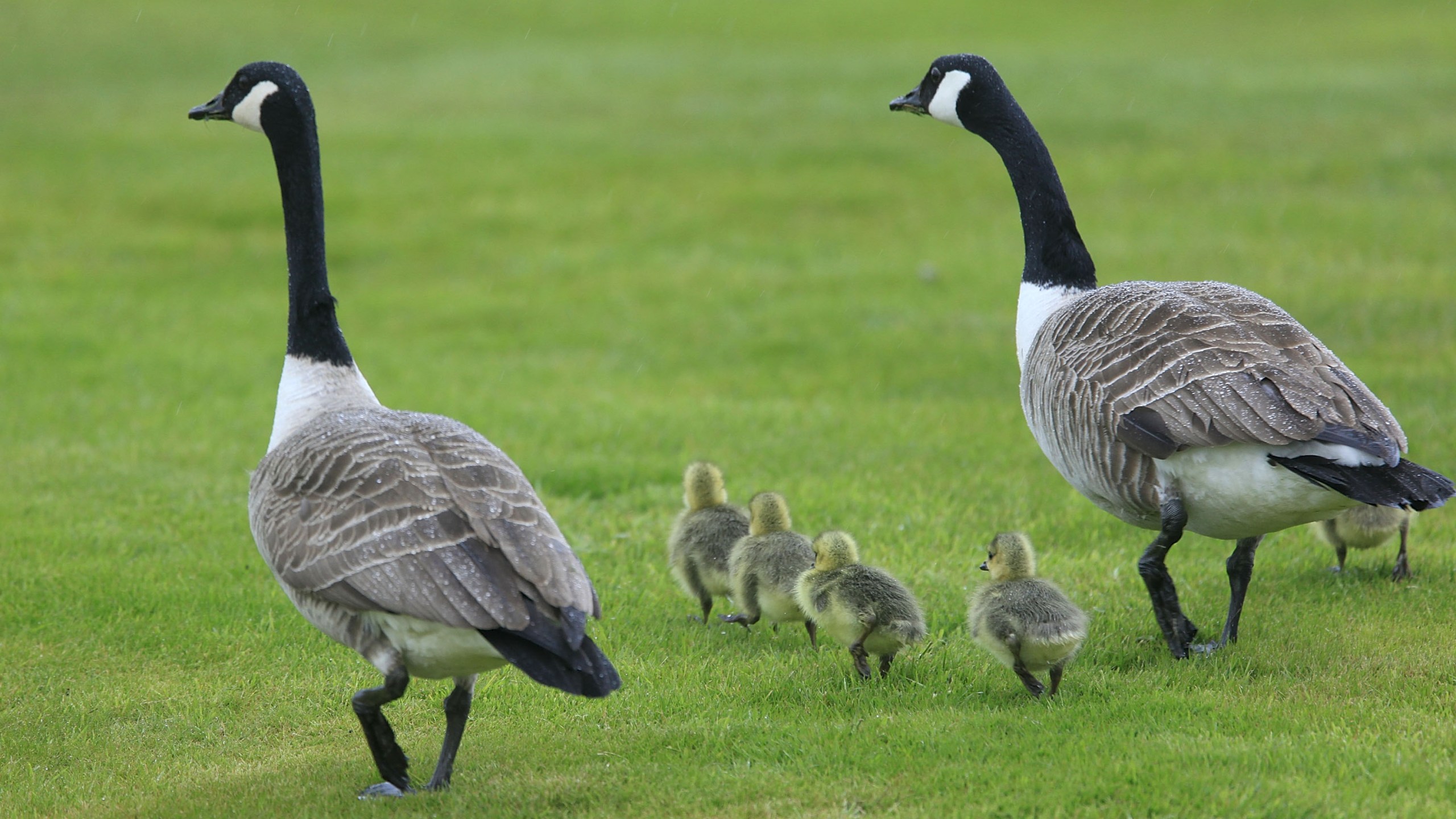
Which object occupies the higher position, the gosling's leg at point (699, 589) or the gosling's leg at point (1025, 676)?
the gosling's leg at point (1025, 676)

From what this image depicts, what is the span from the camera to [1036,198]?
769 cm

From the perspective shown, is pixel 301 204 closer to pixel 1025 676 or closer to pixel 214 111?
pixel 214 111

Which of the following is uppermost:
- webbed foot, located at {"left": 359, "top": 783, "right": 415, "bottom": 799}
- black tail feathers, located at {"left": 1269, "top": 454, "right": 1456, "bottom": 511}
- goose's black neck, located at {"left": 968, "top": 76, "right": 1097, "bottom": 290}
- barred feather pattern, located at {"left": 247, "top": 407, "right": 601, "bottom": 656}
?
goose's black neck, located at {"left": 968, "top": 76, "right": 1097, "bottom": 290}

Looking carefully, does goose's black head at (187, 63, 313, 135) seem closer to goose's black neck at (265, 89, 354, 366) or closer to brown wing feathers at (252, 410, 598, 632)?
goose's black neck at (265, 89, 354, 366)

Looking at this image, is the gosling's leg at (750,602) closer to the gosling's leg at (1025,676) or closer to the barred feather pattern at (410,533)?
the gosling's leg at (1025,676)

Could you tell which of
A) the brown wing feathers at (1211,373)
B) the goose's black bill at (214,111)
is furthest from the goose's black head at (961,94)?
the goose's black bill at (214,111)

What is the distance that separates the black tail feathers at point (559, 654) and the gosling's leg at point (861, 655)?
1.74 m

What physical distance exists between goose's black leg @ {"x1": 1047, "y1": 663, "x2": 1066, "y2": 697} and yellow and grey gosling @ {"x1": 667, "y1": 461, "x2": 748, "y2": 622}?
1.82 metres

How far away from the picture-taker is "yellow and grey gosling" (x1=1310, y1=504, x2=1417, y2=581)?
23.3ft

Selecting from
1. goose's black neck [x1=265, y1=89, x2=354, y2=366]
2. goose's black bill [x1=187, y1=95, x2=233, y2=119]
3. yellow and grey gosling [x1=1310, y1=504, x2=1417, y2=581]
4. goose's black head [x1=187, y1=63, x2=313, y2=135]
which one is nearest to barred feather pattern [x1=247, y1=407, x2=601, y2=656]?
goose's black neck [x1=265, y1=89, x2=354, y2=366]

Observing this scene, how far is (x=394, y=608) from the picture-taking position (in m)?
4.59

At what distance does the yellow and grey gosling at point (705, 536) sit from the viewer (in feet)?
22.8

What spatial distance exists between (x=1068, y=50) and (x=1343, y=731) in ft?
96.3

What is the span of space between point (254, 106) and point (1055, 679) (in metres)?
5.08
